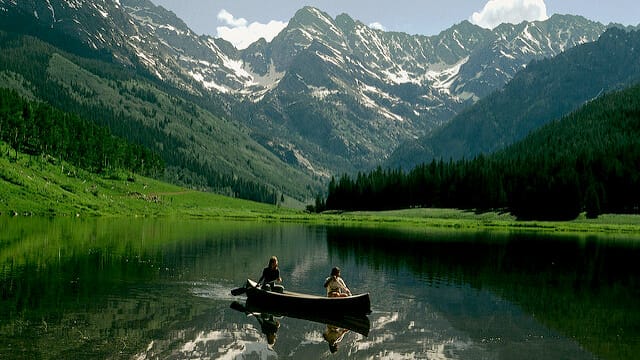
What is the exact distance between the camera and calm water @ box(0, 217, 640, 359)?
106ft

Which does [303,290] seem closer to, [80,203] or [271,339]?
[271,339]

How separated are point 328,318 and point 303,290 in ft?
38.7

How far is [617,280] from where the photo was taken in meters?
62.9

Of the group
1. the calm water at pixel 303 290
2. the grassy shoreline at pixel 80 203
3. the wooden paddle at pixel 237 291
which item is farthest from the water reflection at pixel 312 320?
the grassy shoreline at pixel 80 203

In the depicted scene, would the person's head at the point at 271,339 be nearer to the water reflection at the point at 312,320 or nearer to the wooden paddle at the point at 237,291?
the water reflection at the point at 312,320

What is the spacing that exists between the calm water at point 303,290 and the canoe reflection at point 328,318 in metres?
0.82

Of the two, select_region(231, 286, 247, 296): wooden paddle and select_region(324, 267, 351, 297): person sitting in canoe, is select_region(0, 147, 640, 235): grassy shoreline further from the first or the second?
select_region(324, 267, 351, 297): person sitting in canoe

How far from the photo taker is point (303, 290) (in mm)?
52750

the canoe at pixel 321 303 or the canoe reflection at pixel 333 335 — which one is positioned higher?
the canoe at pixel 321 303

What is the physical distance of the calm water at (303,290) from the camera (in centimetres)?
3234

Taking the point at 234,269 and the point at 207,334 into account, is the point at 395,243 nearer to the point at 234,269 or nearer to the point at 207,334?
the point at 234,269

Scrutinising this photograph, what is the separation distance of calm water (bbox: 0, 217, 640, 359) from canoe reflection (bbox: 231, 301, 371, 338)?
816 millimetres

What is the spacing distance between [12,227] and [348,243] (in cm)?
5557

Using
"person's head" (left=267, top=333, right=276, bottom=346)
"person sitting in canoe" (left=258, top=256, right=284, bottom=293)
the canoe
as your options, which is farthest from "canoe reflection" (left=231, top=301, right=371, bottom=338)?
"person's head" (left=267, top=333, right=276, bottom=346)
